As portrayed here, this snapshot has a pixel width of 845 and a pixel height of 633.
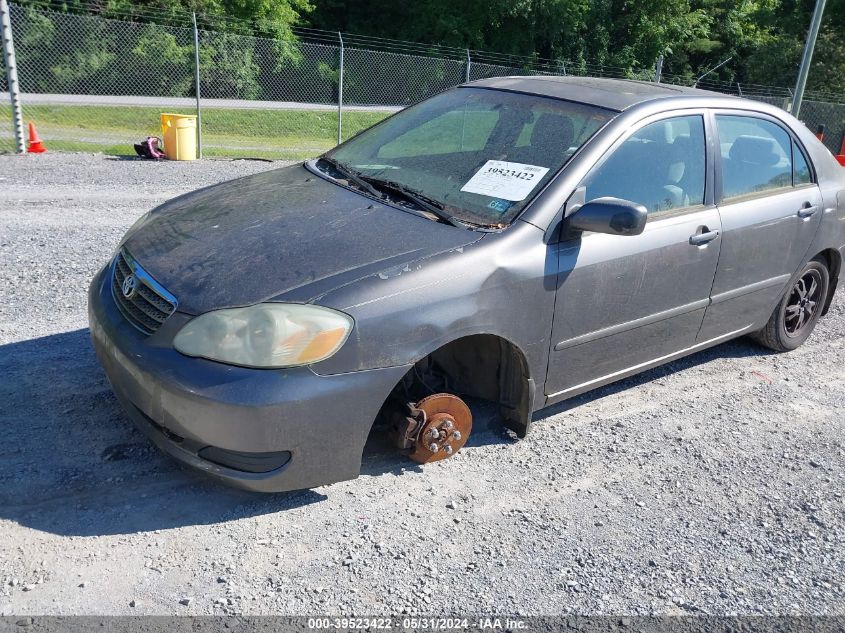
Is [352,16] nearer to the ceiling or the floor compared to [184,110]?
nearer to the ceiling

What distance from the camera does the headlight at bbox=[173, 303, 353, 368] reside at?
2.90 m

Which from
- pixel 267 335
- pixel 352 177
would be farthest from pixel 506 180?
pixel 267 335

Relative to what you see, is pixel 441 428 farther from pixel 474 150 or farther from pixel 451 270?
pixel 474 150

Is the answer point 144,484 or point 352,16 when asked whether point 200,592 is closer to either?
point 144,484

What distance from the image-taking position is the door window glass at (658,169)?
3766 millimetres

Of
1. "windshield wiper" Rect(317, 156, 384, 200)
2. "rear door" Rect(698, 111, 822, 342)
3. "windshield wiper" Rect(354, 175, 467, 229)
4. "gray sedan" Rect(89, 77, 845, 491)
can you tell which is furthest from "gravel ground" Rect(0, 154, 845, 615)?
"windshield wiper" Rect(317, 156, 384, 200)

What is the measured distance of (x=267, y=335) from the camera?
2.90 metres

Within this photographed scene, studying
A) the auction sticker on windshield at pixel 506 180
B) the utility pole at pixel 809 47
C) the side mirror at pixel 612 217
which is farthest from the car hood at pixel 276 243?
the utility pole at pixel 809 47

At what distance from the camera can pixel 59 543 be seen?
2.91 m

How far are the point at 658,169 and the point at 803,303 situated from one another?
2.04 meters

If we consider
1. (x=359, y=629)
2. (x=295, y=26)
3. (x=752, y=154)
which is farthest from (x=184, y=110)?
(x=359, y=629)

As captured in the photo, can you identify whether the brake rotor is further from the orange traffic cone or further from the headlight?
the orange traffic cone

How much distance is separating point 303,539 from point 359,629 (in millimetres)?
534

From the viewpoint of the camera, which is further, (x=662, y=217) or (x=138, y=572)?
(x=662, y=217)
